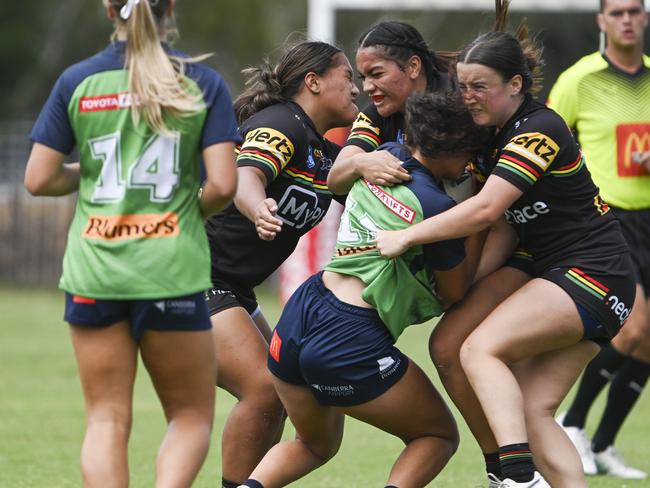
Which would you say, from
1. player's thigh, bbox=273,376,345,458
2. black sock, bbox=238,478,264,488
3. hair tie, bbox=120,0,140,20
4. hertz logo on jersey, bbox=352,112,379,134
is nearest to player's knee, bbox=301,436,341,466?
player's thigh, bbox=273,376,345,458

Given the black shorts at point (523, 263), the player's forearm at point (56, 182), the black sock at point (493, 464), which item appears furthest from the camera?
the black shorts at point (523, 263)

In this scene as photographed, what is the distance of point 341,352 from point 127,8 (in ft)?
4.81

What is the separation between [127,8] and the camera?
3.97 m

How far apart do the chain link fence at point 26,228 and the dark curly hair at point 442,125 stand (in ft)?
50.8

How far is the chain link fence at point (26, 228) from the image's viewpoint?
19703mm

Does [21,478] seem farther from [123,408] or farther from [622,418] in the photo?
[622,418]

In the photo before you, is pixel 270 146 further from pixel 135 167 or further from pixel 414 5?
pixel 414 5

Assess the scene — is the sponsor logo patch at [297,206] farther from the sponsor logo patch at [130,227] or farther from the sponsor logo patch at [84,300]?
the sponsor logo patch at [84,300]

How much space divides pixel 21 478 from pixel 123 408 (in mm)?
2402

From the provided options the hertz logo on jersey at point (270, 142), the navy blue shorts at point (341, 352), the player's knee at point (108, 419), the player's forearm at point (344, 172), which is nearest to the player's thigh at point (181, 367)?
the player's knee at point (108, 419)

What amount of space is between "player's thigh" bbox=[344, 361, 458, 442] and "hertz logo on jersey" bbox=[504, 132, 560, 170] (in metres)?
0.91

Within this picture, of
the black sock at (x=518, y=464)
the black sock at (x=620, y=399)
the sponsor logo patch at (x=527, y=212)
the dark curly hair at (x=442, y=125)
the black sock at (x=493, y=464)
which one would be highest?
the dark curly hair at (x=442, y=125)

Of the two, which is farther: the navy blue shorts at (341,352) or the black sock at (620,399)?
the black sock at (620,399)

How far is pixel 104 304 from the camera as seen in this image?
4004 mm
